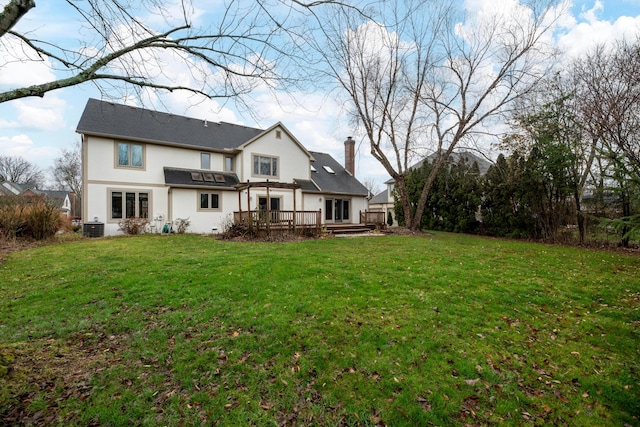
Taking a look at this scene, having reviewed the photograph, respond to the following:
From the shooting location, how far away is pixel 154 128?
16.2 metres

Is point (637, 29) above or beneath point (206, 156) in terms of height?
above

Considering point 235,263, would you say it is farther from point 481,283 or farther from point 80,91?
point 481,283

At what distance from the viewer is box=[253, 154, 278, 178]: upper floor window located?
1841 cm

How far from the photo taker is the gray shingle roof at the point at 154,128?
14477 mm

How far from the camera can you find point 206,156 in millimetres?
17438

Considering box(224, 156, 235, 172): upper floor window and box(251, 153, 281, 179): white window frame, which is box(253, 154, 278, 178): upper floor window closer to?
box(251, 153, 281, 179): white window frame

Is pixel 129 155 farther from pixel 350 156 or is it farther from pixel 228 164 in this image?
pixel 350 156

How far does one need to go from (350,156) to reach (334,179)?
330 centimetres

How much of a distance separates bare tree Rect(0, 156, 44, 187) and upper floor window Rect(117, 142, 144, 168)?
4547cm

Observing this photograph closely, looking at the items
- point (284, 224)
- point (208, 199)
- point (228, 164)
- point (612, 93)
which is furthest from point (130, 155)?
point (612, 93)

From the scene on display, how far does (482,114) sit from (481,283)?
1315cm

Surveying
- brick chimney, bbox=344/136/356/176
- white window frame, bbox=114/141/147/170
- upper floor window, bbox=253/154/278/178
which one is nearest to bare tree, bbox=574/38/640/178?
brick chimney, bbox=344/136/356/176

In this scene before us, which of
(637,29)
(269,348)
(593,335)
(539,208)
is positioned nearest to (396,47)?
(637,29)

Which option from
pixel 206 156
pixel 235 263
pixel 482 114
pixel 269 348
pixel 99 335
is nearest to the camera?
pixel 269 348
